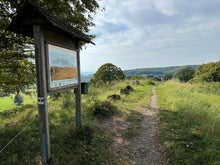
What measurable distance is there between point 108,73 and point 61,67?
25495mm

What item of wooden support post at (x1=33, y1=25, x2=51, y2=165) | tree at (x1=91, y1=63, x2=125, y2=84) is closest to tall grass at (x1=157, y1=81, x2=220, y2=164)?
wooden support post at (x1=33, y1=25, x2=51, y2=165)

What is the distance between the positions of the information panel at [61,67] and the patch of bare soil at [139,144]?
2.51m

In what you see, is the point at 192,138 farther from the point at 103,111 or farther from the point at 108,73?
the point at 108,73

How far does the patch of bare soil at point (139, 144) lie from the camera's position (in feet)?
10.4

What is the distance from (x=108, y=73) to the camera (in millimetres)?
28547

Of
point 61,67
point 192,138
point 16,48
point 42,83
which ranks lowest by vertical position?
point 192,138

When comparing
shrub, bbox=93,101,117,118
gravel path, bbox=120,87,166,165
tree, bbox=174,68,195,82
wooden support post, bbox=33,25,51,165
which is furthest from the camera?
tree, bbox=174,68,195,82

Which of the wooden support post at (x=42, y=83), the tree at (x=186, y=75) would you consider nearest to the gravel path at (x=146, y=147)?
the wooden support post at (x=42, y=83)

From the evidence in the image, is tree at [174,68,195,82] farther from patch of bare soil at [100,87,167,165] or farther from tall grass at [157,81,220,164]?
patch of bare soil at [100,87,167,165]

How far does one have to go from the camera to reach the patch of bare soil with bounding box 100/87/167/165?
10.4ft

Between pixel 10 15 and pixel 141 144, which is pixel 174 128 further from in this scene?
pixel 10 15

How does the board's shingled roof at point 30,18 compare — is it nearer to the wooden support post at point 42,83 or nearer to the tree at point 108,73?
the wooden support post at point 42,83

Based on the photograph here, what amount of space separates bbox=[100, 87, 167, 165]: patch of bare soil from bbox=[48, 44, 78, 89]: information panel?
2507 mm

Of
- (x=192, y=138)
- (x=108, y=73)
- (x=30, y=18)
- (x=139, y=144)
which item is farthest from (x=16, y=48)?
(x=108, y=73)
